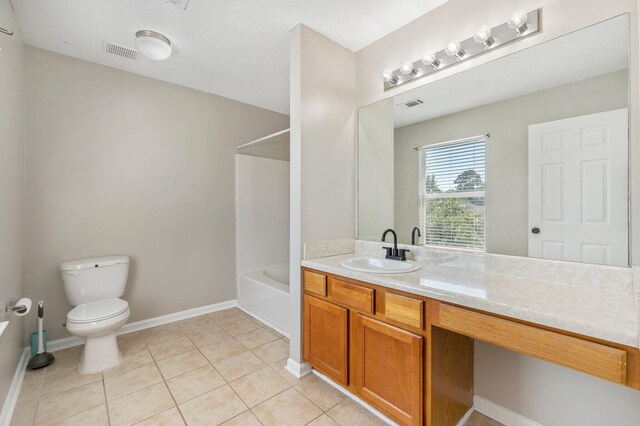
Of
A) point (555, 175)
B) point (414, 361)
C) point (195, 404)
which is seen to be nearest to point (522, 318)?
point (414, 361)

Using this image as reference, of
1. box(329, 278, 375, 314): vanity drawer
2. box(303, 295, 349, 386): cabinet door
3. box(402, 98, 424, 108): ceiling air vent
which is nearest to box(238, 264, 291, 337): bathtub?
box(303, 295, 349, 386): cabinet door

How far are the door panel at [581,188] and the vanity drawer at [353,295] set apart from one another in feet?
2.90

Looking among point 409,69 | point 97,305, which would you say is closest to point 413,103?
point 409,69

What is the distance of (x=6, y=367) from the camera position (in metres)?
1.64

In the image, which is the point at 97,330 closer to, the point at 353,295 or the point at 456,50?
the point at 353,295

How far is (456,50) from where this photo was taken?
1.69 m

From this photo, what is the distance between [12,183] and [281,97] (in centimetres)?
242

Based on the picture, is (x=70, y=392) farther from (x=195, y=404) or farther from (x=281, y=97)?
(x=281, y=97)

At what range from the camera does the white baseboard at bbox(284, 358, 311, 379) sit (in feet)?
6.54

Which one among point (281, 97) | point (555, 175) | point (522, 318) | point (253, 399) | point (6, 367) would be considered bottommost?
point (253, 399)

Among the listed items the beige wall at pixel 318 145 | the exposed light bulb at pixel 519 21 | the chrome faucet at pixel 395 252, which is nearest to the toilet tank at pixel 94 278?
the beige wall at pixel 318 145

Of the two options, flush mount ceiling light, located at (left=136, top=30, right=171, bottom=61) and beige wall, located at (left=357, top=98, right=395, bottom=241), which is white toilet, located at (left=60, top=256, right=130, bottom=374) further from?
beige wall, located at (left=357, top=98, right=395, bottom=241)

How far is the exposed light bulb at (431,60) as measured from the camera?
1809 mm

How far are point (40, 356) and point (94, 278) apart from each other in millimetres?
620
